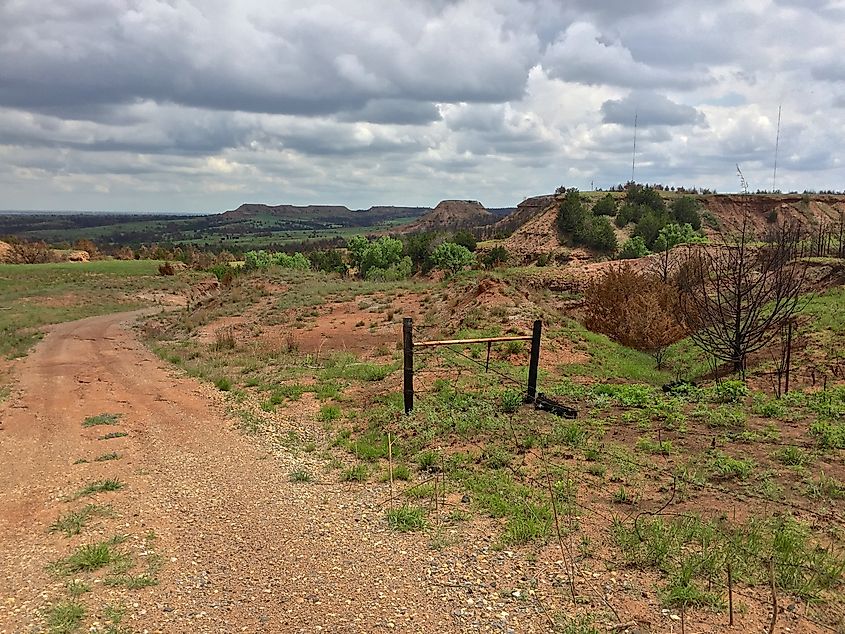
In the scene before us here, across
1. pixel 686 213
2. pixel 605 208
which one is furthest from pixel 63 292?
pixel 686 213

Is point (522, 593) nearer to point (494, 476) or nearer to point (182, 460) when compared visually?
point (494, 476)

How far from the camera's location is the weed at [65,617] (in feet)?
14.5

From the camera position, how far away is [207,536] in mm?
6012

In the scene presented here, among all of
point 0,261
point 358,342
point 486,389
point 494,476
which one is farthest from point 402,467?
point 0,261

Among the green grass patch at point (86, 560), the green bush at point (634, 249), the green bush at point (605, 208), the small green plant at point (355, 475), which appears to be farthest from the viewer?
the green bush at point (605, 208)

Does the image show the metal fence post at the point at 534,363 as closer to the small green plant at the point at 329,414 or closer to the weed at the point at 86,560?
the small green plant at the point at 329,414

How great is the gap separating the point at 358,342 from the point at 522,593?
46.7ft

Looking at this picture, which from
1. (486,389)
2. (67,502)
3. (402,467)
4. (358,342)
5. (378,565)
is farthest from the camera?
(358,342)

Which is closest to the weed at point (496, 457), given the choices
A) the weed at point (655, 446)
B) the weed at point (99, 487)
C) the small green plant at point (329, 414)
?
the weed at point (655, 446)

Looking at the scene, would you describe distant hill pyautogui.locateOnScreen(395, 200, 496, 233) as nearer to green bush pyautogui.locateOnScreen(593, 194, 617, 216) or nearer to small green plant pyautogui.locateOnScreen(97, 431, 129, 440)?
green bush pyautogui.locateOnScreen(593, 194, 617, 216)

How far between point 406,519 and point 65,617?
10.2 feet

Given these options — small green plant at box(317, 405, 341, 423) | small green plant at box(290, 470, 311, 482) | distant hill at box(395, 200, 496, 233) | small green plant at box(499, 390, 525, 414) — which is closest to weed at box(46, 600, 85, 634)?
small green plant at box(290, 470, 311, 482)

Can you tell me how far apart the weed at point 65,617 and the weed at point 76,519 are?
154 cm

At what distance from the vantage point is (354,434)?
9.39 metres
